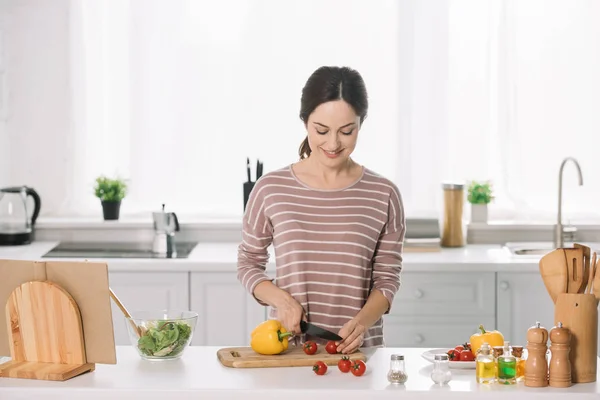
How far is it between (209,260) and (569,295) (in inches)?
76.5

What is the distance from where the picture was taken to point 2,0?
14.5 ft

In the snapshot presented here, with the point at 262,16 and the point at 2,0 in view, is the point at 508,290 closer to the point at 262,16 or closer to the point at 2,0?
the point at 262,16

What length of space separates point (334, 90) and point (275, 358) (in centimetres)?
71

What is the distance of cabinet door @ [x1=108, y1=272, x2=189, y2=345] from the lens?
388 cm

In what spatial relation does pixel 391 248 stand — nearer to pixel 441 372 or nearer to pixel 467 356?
pixel 467 356

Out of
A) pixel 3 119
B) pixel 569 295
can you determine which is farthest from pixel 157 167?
pixel 569 295

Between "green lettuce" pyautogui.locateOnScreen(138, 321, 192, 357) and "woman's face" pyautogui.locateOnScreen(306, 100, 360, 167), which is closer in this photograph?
"green lettuce" pyautogui.locateOnScreen(138, 321, 192, 357)

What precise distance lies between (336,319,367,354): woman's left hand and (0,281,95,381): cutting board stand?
0.63m

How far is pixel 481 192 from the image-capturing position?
436 cm

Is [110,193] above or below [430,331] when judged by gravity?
above

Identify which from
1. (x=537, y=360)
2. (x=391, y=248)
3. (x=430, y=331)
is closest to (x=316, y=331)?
(x=391, y=248)

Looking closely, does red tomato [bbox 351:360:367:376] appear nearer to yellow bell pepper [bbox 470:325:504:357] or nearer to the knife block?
yellow bell pepper [bbox 470:325:504:357]

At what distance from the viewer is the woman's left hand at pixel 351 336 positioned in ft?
7.98

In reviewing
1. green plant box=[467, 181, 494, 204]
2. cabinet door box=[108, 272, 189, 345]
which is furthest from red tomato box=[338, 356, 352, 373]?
green plant box=[467, 181, 494, 204]
